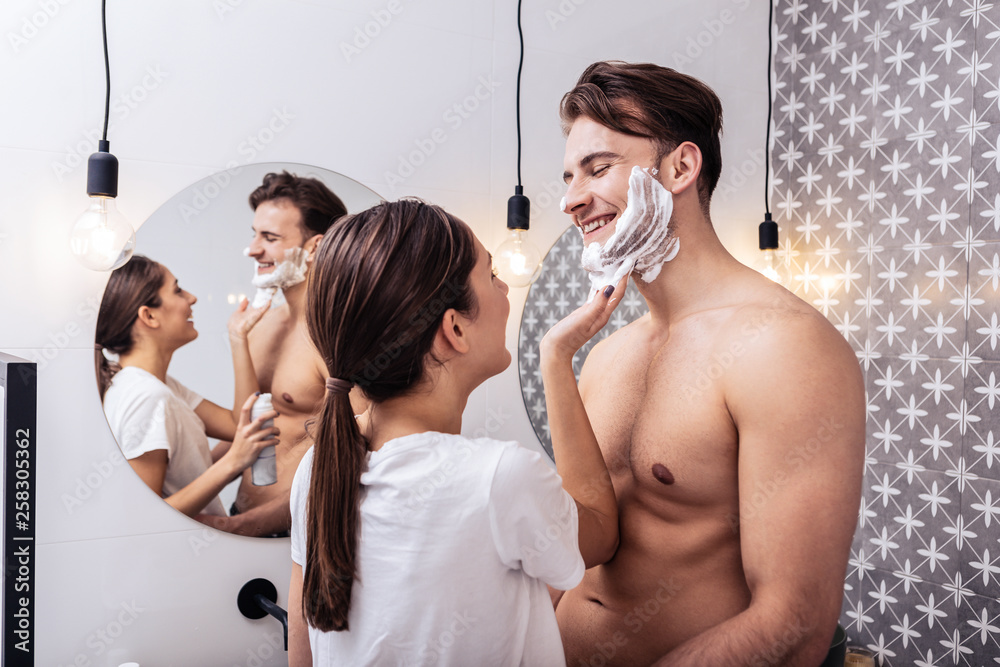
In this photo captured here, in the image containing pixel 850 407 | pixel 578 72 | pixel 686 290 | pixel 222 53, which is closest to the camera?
pixel 850 407

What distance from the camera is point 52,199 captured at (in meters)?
1.28

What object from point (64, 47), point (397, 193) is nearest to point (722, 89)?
point (397, 193)

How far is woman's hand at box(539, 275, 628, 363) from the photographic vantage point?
3.56 ft

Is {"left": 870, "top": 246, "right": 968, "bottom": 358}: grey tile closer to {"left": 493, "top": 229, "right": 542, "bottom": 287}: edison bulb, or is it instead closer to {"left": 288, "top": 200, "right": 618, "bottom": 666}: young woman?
{"left": 493, "top": 229, "right": 542, "bottom": 287}: edison bulb

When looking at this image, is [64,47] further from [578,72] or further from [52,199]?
[578,72]

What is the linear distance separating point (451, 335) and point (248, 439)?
745mm

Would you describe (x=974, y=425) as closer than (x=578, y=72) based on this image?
Yes

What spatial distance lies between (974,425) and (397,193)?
4.54ft

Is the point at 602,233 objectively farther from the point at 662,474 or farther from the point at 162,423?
the point at 162,423

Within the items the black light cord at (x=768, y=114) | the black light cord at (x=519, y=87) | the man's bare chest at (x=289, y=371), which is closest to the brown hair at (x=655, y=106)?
the black light cord at (x=519, y=87)

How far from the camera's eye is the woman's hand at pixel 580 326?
1.09m

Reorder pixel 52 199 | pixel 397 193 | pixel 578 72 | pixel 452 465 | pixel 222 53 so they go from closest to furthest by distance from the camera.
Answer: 1. pixel 452 465
2. pixel 52 199
3. pixel 222 53
4. pixel 397 193
5. pixel 578 72

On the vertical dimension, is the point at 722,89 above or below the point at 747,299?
above

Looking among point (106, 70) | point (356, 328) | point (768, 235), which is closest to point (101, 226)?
point (106, 70)
